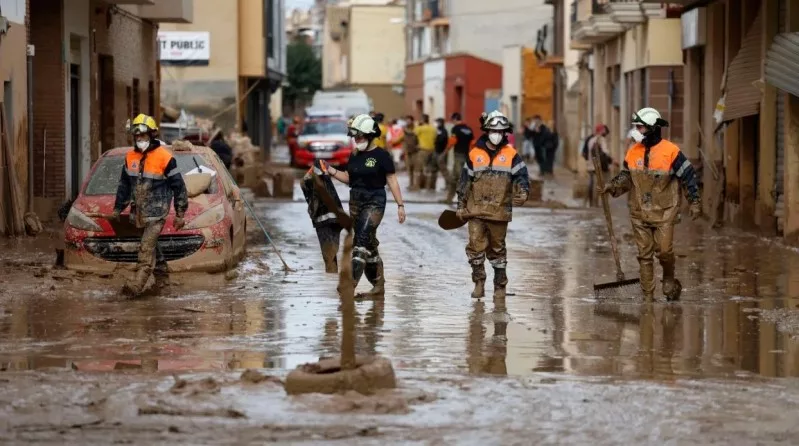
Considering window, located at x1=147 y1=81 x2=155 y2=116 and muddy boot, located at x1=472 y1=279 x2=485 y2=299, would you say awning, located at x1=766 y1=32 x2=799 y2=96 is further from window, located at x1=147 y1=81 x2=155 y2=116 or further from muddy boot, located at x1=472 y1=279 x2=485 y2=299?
window, located at x1=147 y1=81 x2=155 y2=116

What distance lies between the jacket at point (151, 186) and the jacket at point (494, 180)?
2.60 m

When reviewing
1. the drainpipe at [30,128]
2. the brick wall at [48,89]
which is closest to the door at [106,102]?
the brick wall at [48,89]

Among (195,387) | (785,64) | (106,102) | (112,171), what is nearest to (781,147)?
(785,64)

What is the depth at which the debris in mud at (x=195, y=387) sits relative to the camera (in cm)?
892

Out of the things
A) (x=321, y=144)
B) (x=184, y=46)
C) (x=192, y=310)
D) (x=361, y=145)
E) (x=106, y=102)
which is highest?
(x=184, y=46)

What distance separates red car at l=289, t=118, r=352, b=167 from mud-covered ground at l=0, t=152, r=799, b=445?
98.0 feet

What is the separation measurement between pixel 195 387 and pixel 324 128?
4155cm

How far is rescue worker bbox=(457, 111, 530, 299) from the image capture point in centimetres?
1415

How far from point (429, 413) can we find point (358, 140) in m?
6.04

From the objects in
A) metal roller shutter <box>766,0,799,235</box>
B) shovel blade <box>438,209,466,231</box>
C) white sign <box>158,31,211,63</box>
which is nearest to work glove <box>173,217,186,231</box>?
shovel blade <box>438,209,466,231</box>

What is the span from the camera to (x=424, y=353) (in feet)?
36.0

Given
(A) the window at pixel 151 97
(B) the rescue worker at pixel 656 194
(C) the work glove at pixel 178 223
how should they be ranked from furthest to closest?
(A) the window at pixel 151 97, (C) the work glove at pixel 178 223, (B) the rescue worker at pixel 656 194

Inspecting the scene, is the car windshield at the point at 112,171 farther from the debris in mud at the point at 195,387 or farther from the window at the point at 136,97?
the window at the point at 136,97

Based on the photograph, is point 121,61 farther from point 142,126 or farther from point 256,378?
point 256,378
